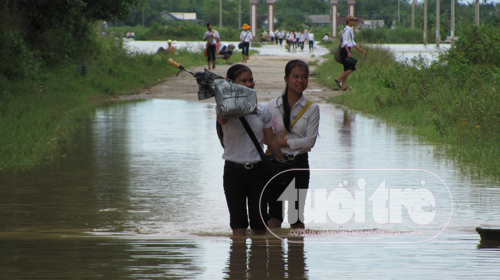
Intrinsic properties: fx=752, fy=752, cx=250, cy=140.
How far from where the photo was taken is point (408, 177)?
28.4 ft

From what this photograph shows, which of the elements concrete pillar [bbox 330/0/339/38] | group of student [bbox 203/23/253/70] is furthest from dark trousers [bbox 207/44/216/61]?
concrete pillar [bbox 330/0/339/38]

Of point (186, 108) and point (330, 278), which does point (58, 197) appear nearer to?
point (330, 278)

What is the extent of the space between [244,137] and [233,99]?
1.13ft

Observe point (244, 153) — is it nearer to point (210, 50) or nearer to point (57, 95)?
point (57, 95)

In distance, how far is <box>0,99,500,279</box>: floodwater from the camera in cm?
498

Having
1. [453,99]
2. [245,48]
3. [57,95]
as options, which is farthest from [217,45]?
[453,99]

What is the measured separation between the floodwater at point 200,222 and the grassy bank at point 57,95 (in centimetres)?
50

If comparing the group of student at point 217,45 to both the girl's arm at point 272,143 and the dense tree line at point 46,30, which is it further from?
the girl's arm at point 272,143

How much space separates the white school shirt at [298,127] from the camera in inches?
213

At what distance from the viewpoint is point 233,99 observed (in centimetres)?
505

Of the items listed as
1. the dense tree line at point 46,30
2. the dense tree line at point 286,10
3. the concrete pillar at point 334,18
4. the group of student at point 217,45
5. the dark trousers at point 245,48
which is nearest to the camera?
the dense tree line at point 46,30

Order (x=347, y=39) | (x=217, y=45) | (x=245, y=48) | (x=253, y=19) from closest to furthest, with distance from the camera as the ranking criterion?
(x=347, y=39)
(x=217, y=45)
(x=245, y=48)
(x=253, y=19)

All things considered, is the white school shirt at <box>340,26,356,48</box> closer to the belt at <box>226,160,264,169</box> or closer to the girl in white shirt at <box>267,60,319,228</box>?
the girl in white shirt at <box>267,60,319,228</box>

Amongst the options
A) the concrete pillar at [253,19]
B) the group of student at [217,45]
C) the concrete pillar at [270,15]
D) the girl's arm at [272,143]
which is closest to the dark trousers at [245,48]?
the group of student at [217,45]
